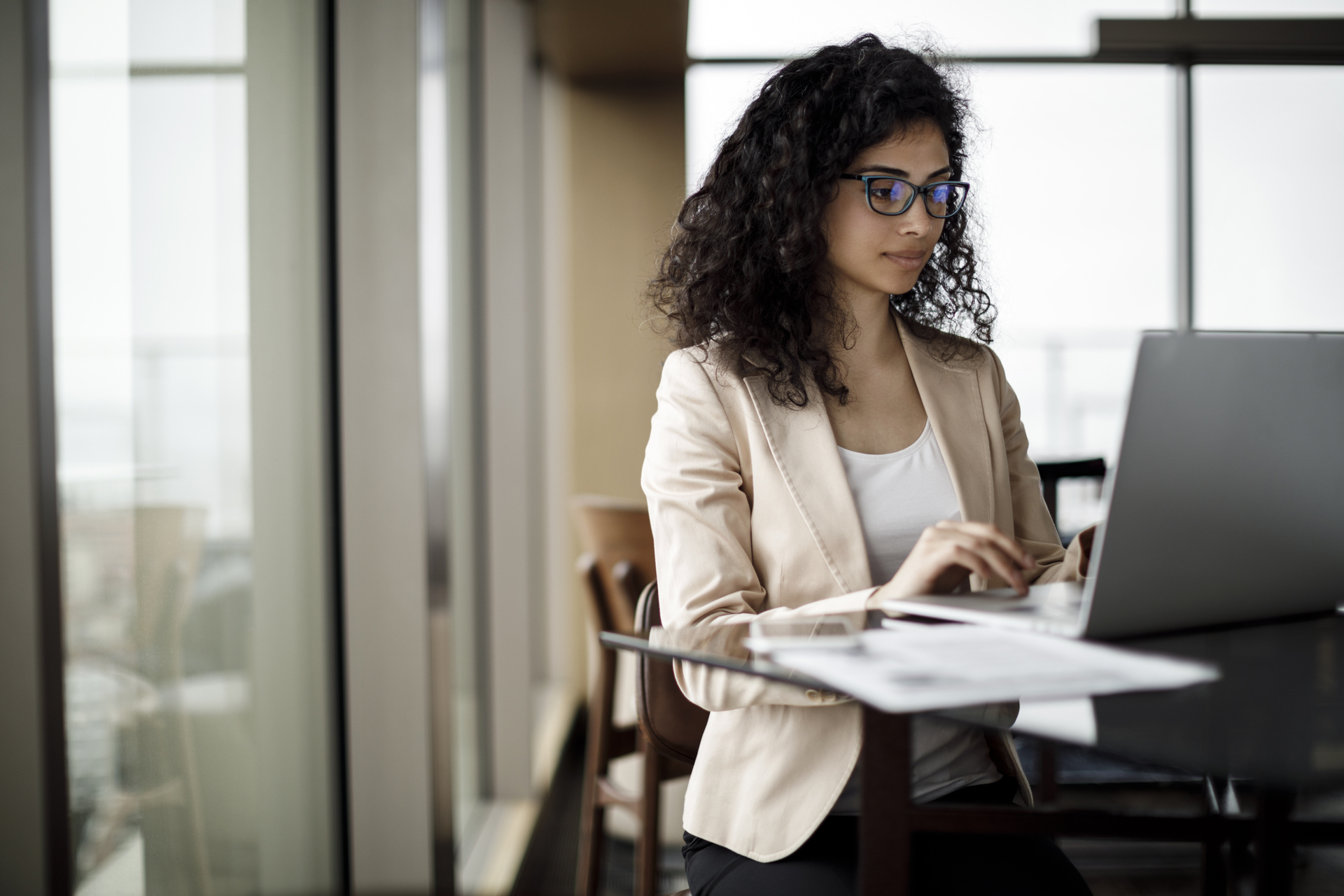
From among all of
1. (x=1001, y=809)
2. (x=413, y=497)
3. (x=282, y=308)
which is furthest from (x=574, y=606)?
(x=1001, y=809)

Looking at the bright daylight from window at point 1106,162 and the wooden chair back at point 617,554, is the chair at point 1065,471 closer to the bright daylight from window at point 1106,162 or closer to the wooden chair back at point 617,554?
the wooden chair back at point 617,554

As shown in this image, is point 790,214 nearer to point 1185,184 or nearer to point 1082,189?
point 1082,189

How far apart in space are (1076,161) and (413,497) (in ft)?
10.6

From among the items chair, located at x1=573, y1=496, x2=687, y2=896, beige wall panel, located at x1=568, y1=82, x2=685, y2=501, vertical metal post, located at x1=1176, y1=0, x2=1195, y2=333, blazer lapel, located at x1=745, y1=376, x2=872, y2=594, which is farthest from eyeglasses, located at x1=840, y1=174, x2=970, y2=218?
vertical metal post, located at x1=1176, y1=0, x2=1195, y2=333

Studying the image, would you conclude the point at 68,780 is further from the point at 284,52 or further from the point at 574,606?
the point at 574,606

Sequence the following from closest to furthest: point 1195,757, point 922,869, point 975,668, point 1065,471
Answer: point 1195,757 → point 975,668 → point 922,869 → point 1065,471

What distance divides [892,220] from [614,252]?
2.97m

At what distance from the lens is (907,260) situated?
1373mm

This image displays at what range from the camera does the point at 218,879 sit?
1.40 metres

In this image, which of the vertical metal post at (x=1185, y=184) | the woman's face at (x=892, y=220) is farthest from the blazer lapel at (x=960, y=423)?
the vertical metal post at (x=1185, y=184)

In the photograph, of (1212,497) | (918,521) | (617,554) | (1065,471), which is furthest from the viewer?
(617,554)

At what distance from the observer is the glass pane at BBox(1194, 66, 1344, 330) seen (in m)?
3.83

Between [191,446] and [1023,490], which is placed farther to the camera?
[1023,490]

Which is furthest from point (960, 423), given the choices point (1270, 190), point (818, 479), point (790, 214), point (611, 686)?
point (1270, 190)
